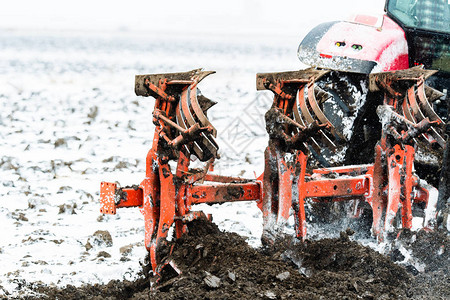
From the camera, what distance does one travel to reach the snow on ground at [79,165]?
4.81 metres

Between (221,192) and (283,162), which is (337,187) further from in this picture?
(221,192)

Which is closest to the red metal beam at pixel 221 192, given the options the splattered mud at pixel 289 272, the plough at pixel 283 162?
the plough at pixel 283 162

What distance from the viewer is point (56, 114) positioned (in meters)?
10.9

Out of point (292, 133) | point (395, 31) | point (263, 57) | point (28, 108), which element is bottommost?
point (263, 57)

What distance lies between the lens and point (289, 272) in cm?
396

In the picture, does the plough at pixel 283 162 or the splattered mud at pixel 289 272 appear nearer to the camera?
the splattered mud at pixel 289 272

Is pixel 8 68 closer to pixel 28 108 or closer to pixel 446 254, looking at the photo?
pixel 28 108

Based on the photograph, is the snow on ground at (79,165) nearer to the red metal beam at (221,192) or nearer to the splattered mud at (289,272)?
the splattered mud at (289,272)

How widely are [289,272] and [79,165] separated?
13.0 ft

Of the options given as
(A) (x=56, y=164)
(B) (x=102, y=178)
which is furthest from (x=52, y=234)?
(A) (x=56, y=164)

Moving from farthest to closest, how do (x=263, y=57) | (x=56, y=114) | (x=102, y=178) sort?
(x=263, y=57)
(x=56, y=114)
(x=102, y=178)

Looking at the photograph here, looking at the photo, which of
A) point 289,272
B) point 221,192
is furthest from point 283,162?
point 289,272

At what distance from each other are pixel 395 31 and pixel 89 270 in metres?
2.77

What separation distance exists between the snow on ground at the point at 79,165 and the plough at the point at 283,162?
636mm
